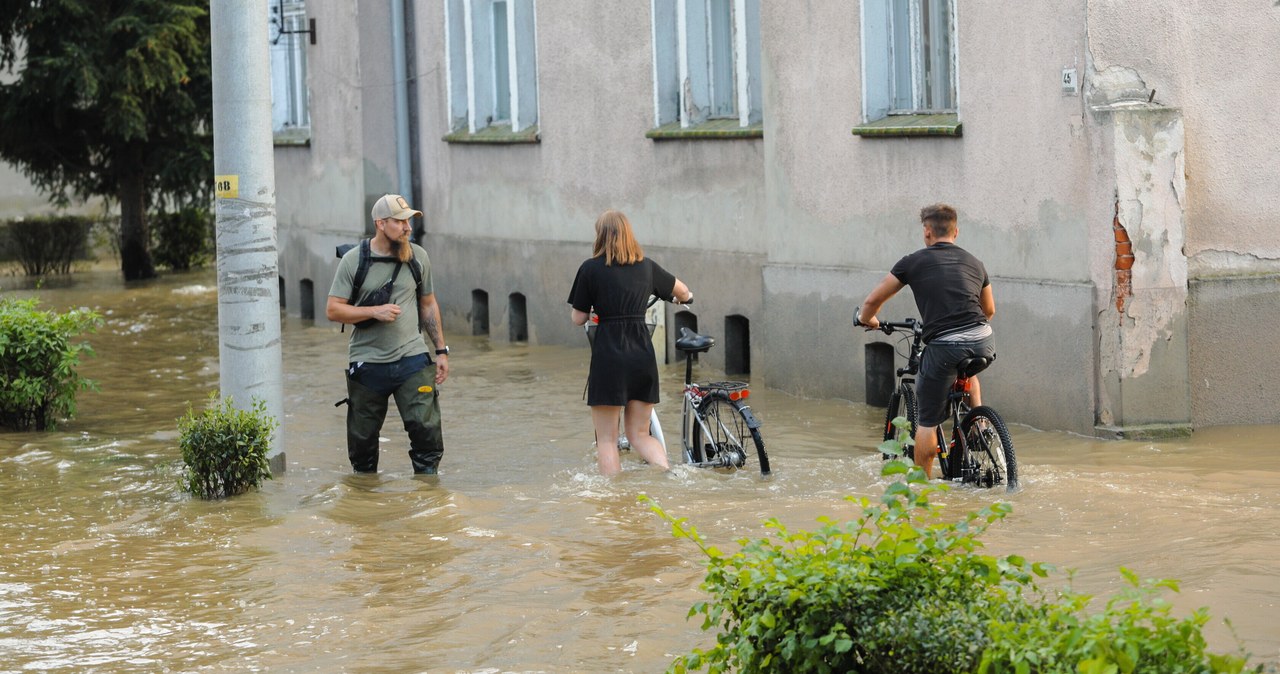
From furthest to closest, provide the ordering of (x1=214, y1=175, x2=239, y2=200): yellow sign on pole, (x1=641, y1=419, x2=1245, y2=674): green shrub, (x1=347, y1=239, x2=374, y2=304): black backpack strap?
(x1=214, y1=175, x2=239, y2=200): yellow sign on pole
(x1=347, y1=239, x2=374, y2=304): black backpack strap
(x1=641, y1=419, x2=1245, y2=674): green shrub

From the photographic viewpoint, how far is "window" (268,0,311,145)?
77.8 ft

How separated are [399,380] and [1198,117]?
525 centimetres

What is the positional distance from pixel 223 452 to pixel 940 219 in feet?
13.6

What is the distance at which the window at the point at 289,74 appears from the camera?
23.7 m

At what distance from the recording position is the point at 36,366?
12469mm

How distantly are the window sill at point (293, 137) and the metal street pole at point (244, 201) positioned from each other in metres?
13.3

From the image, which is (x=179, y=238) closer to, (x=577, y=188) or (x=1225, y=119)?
(x=577, y=188)

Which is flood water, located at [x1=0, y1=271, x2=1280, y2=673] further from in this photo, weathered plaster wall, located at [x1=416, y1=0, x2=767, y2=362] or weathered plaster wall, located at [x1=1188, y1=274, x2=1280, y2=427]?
weathered plaster wall, located at [x1=416, y1=0, x2=767, y2=362]

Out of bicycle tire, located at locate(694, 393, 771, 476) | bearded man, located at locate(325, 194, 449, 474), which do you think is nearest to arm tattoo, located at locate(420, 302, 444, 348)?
bearded man, located at locate(325, 194, 449, 474)

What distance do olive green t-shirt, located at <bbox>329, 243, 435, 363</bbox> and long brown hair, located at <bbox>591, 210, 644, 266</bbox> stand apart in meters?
1.09

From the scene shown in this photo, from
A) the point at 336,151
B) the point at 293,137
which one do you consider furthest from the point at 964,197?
the point at 293,137

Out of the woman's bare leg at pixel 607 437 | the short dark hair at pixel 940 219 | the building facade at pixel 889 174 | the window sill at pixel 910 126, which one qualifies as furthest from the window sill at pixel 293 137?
the short dark hair at pixel 940 219

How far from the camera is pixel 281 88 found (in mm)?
24734

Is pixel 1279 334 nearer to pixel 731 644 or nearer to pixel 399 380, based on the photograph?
pixel 399 380
